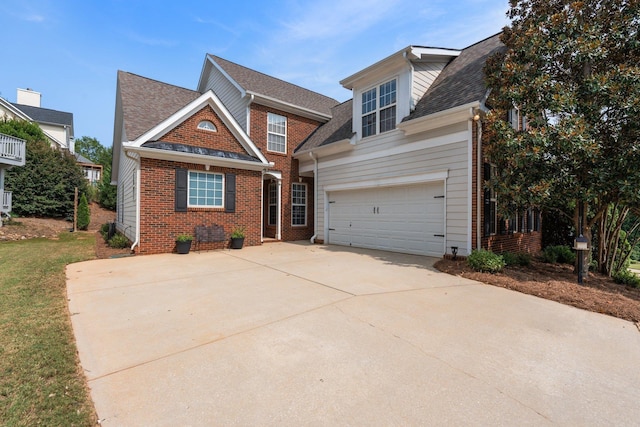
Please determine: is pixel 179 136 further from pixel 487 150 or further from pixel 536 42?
pixel 536 42

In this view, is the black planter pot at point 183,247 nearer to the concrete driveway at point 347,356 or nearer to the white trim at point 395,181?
the concrete driveway at point 347,356

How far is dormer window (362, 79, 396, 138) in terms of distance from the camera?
388 inches

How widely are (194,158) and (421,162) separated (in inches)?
286

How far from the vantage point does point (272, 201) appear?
1393 cm

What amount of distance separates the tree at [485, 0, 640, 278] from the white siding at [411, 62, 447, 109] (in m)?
2.84

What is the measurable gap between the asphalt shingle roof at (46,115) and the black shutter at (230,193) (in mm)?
32160

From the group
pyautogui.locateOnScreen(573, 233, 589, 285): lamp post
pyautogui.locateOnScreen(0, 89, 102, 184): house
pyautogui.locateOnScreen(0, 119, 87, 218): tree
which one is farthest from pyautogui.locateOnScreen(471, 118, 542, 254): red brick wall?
pyautogui.locateOnScreen(0, 89, 102, 184): house

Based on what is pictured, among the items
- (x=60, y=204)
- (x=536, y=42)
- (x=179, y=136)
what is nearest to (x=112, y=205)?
(x=60, y=204)

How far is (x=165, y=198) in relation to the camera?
932 cm

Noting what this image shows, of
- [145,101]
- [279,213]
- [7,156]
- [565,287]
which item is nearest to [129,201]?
[145,101]

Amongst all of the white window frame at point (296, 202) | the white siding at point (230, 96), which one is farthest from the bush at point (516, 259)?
the white siding at point (230, 96)

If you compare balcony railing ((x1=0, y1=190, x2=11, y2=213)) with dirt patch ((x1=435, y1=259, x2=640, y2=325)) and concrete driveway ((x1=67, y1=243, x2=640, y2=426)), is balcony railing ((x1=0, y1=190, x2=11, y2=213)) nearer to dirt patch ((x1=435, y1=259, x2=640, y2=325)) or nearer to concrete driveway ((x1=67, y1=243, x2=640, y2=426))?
concrete driveway ((x1=67, y1=243, x2=640, y2=426))

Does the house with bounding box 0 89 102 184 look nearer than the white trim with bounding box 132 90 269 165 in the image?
No

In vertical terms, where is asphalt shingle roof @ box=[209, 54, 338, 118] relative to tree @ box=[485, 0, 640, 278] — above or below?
above
